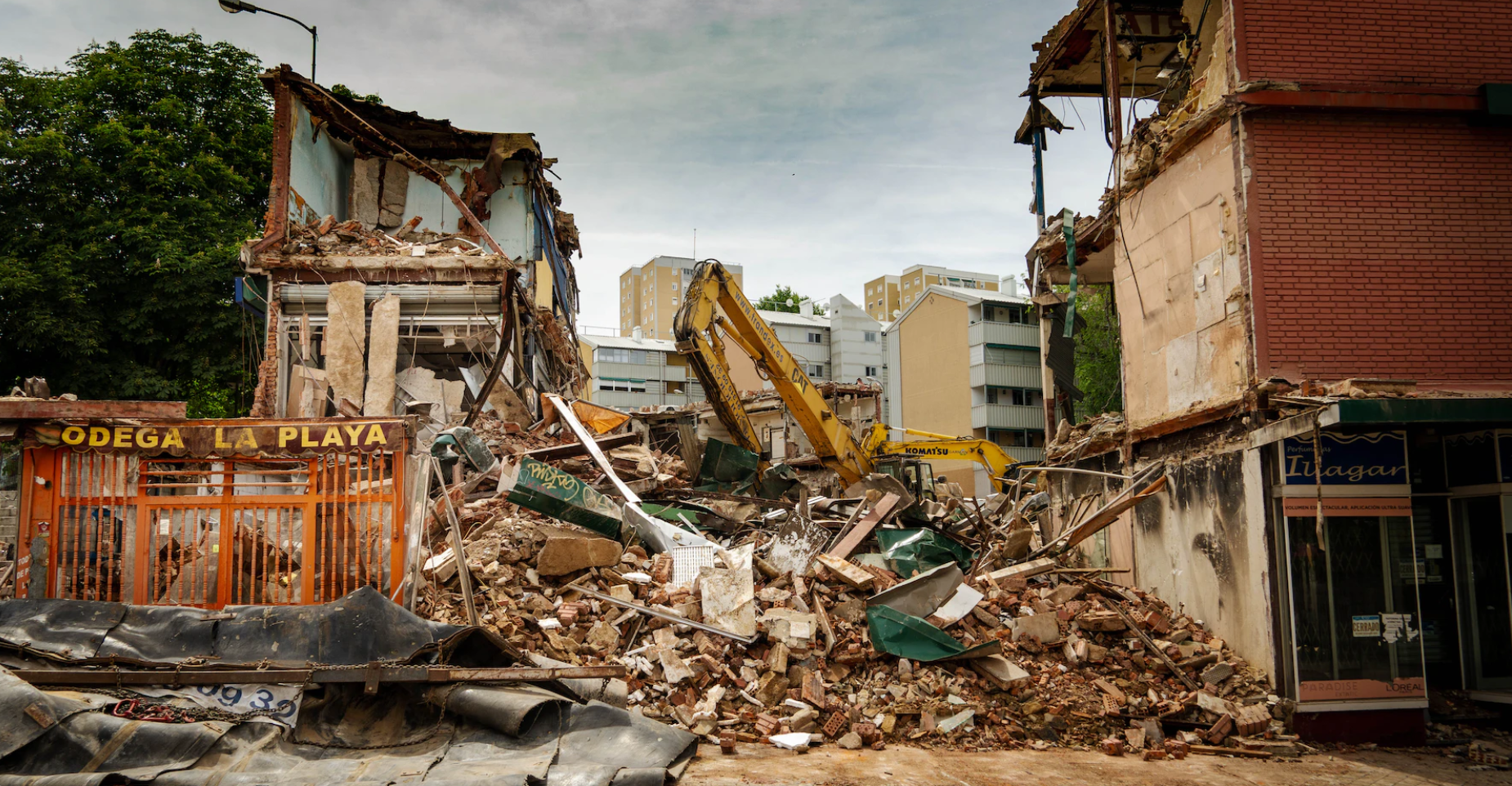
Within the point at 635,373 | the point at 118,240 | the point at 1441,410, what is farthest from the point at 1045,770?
the point at 635,373

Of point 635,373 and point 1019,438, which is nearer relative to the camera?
point 1019,438

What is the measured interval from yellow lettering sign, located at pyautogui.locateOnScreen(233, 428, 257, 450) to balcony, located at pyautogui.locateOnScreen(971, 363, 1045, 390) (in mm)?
37590

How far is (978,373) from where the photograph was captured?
43156mm

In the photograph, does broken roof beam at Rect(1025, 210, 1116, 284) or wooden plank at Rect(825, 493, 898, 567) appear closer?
wooden plank at Rect(825, 493, 898, 567)

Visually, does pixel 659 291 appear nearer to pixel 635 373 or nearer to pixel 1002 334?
pixel 635 373

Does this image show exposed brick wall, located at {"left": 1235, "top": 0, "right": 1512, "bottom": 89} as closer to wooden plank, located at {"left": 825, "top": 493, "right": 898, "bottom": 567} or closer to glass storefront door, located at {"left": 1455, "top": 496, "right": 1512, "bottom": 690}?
glass storefront door, located at {"left": 1455, "top": 496, "right": 1512, "bottom": 690}

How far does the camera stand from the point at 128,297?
2222cm

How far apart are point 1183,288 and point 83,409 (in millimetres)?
11551

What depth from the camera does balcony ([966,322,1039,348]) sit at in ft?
141

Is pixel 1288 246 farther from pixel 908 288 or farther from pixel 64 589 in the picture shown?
pixel 908 288

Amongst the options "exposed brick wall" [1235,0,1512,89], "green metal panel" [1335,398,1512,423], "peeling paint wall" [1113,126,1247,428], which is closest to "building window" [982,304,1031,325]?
"peeling paint wall" [1113,126,1247,428]

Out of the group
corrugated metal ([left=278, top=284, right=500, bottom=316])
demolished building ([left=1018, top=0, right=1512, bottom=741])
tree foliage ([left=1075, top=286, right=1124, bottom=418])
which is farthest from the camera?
tree foliage ([left=1075, top=286, right=1124, bottom=418])

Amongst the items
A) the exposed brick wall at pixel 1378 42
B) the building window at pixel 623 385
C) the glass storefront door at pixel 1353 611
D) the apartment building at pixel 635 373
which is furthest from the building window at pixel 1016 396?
the glass storefront door at pixel 1353 611

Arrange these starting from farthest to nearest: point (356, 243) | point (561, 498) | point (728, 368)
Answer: point (356, 243)
point (728, 368)
point (561, 498)
